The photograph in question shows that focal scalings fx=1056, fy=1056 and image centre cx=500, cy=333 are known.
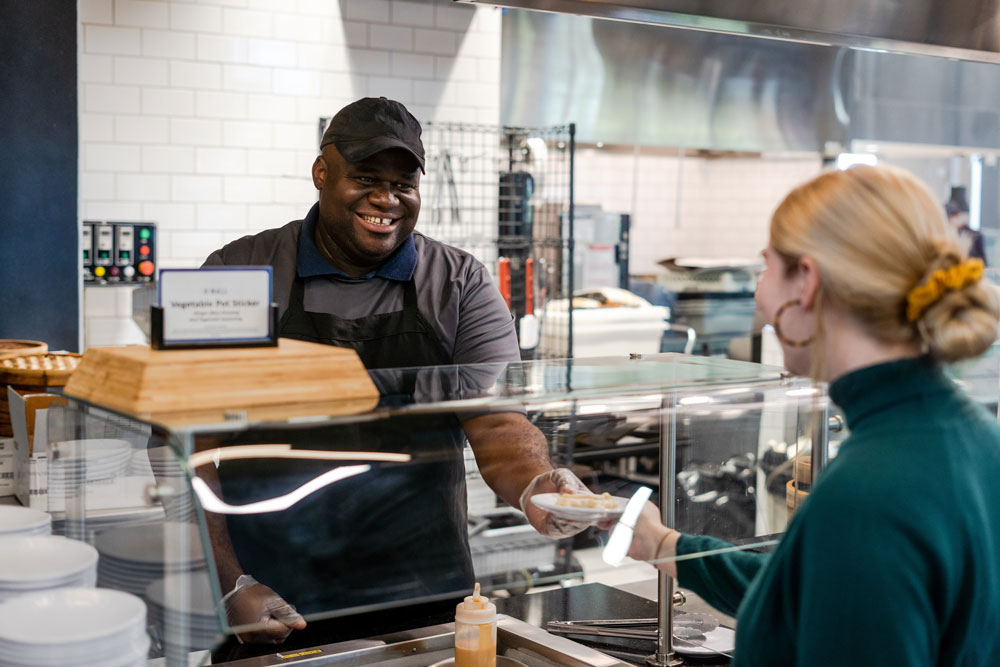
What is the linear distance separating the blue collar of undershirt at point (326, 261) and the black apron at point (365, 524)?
3.17ft

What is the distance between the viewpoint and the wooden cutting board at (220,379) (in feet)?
3.95

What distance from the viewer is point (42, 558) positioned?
1.39 meters

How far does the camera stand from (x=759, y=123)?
649cm

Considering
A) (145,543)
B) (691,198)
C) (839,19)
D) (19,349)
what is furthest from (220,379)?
(691,198)

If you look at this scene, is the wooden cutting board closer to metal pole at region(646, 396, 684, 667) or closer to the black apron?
the black apron

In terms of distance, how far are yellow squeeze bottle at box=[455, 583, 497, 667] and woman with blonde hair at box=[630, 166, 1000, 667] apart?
0.47 metres

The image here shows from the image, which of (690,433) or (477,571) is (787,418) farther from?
(477,571)

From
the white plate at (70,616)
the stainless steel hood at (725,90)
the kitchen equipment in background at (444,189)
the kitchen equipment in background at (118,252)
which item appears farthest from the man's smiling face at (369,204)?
the stainless steel hood at (725,90)

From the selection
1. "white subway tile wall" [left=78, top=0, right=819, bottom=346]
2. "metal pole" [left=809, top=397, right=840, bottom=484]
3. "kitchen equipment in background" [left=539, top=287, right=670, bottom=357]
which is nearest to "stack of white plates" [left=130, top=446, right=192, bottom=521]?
"metal pole" [left=809, top=397, right=840, bottom=484]

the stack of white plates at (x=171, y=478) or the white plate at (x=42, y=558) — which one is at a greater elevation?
the stack of white plates at (x=171, y=478)

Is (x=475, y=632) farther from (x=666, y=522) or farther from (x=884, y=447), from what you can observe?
(x=884, y=447)

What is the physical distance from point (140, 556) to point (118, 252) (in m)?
3.24

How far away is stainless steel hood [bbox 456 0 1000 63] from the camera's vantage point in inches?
53.7

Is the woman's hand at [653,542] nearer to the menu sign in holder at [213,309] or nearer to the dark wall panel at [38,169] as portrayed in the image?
the menu sign in holder at [213,309]
